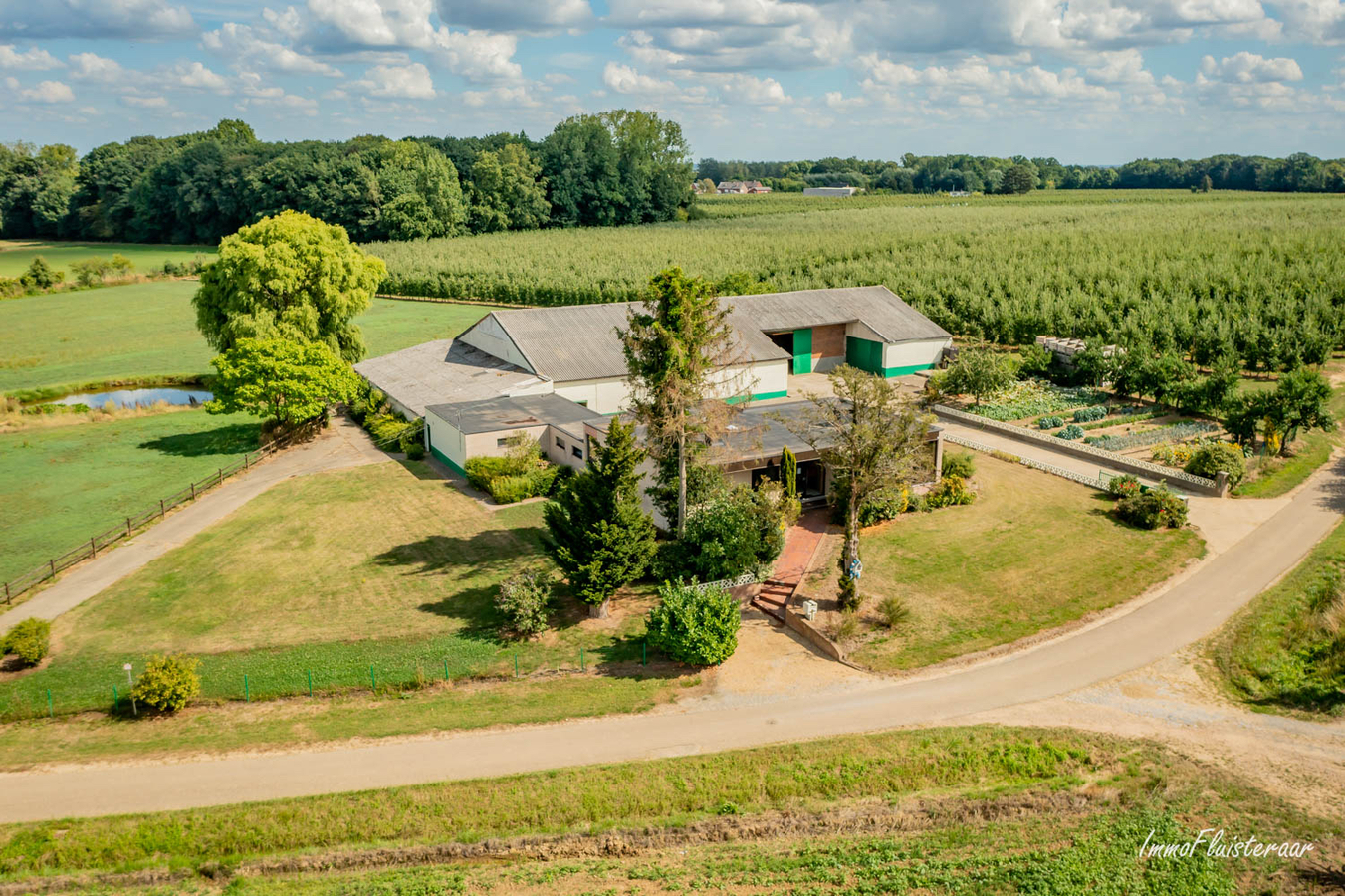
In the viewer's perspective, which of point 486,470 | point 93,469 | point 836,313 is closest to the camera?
point 486,470

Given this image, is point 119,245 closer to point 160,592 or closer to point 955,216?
point 955,216

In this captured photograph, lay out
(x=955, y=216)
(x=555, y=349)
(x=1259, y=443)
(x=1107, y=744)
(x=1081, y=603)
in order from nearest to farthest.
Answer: (x=1107, y=744)
(x=1081, y=603)
(x=1259, y=443)
(x=555, y=349)
(x=955, y=216)

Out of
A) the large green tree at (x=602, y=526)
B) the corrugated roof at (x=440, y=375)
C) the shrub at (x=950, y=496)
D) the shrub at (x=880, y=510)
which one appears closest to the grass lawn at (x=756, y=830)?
the large green tree at (x=602, y=526)

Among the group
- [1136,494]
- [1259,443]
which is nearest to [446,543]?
[1136,494]

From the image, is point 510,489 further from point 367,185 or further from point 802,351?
point 367,185

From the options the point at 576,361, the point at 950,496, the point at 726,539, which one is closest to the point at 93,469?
the point at 576,361

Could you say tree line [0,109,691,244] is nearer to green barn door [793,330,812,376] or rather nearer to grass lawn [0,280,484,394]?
grass lawn [0,280,484,394]

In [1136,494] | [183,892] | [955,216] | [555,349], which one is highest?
[955,216]

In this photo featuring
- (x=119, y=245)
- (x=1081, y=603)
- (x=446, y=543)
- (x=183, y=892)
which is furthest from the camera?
(x=119, y=245)
